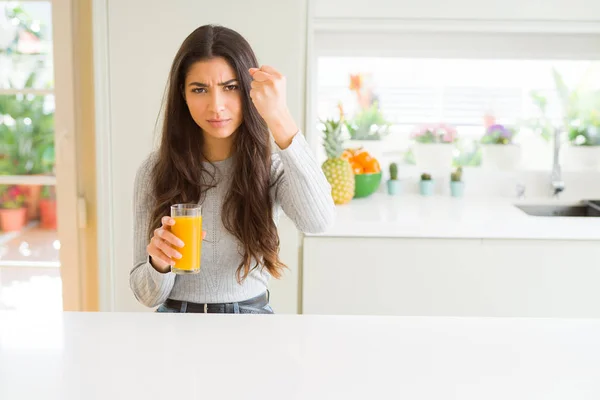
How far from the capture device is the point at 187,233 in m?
1.50

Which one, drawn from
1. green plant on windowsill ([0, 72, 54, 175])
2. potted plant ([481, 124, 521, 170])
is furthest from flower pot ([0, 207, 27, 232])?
potted plant ([481, 124, 521, 170])

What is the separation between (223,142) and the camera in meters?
1.89

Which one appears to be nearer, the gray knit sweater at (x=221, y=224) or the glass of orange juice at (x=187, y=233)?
the glass of orange juice at (x=187, y=233)

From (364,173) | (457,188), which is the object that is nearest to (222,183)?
(364,173)

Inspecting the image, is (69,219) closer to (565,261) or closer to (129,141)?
(129,141)

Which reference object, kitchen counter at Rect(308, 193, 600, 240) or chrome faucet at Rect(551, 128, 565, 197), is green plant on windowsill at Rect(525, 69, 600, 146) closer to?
chrome faucet at Rect(551, 128, 565, 197)

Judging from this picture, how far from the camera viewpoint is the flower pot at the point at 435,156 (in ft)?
11.1

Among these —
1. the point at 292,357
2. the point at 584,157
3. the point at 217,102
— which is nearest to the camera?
the point at 292,357

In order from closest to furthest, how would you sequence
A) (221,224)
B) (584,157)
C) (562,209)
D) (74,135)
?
(221,224), (74,135), (562,209), (584,157)

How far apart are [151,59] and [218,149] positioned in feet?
3.00

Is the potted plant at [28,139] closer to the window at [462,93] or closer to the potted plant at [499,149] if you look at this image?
the window at [462,93]

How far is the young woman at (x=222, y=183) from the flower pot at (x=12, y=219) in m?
1.38

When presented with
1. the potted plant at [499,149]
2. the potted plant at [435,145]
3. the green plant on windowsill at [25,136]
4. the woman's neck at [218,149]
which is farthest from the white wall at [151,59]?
the potted plant at [499,149]

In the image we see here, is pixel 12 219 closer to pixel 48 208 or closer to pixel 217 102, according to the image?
pixel 48 208
